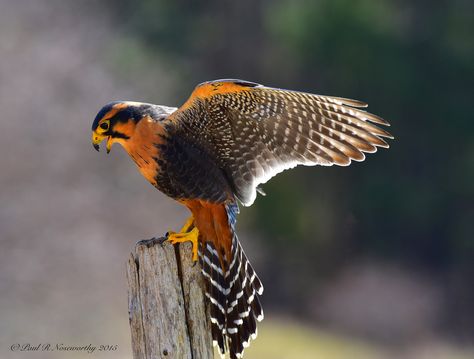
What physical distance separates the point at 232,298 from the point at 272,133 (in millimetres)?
922

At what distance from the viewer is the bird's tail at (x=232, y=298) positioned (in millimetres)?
4215

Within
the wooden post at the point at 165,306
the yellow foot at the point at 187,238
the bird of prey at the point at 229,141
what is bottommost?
the wooden post at the point at 165,306

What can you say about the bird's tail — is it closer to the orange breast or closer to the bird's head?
the orange breast

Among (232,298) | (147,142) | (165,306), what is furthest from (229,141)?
(165,306)

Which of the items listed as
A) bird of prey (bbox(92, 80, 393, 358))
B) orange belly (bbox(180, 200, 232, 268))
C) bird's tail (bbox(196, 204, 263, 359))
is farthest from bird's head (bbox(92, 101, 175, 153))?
bird's tail (bbox(196, 204, 263, 359))

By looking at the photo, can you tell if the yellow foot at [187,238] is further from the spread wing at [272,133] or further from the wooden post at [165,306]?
the spread wing at [272,133]

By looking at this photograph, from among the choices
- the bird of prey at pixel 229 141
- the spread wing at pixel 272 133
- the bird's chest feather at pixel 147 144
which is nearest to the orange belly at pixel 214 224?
the bird of prey at pixel 229 141

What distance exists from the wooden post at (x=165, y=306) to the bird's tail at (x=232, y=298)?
0.30ft

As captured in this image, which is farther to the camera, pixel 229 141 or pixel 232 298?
pixel 229 141

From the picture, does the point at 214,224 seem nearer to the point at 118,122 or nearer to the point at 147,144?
the point at 147,144

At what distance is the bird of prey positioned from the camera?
4621 millimetres

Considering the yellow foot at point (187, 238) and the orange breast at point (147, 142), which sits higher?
the orange breast at point (147, 142)

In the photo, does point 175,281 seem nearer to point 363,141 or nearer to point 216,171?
point 216,171

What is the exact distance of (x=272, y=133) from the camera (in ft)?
15.6
